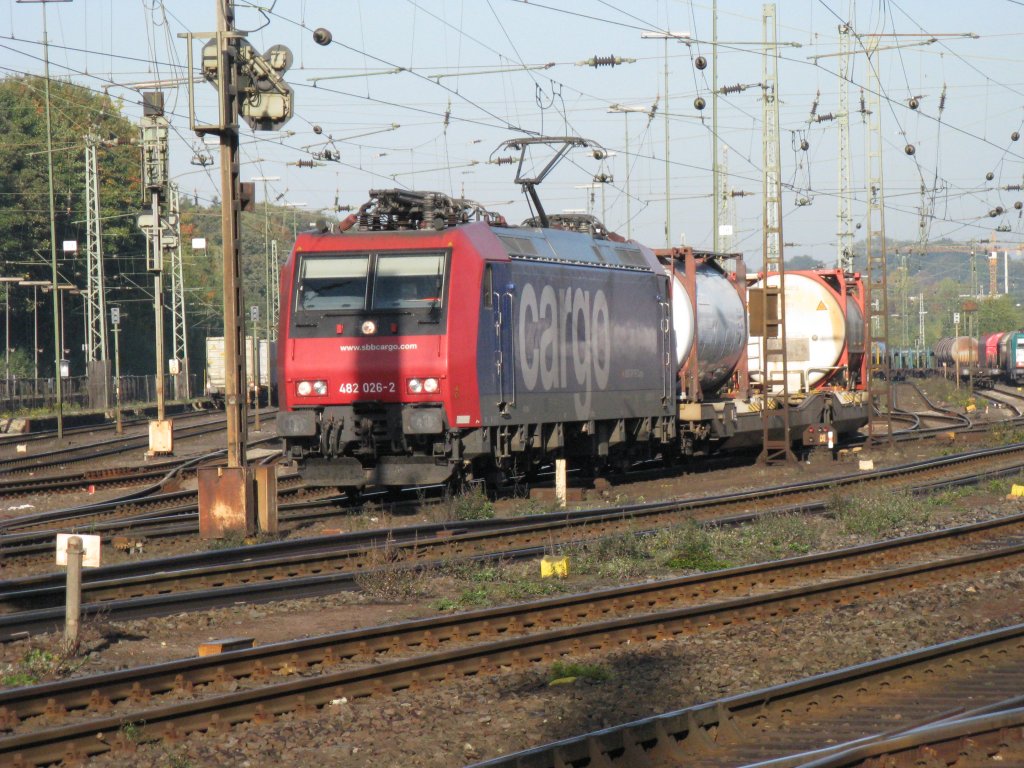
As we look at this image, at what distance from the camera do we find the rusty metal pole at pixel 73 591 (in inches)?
375

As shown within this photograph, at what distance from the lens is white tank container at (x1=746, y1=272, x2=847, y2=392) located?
28.9 m

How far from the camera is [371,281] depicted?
695 inches

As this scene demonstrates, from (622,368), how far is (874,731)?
14123mm

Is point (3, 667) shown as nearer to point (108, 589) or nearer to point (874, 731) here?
point (108, 589)

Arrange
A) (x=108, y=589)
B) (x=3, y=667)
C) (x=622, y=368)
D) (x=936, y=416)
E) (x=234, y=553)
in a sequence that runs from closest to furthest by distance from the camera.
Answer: (x=3, y=667) → (x=108, y=589) → (x=234, y=553) → (x=622, y=368) → (x=936, y=416)

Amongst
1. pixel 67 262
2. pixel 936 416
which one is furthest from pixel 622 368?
pixel 67 262

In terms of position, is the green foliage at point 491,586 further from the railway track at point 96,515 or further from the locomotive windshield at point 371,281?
the locomotive windshield at point 371,281

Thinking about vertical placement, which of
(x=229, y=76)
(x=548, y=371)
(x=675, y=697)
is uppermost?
(x=229, y=76)

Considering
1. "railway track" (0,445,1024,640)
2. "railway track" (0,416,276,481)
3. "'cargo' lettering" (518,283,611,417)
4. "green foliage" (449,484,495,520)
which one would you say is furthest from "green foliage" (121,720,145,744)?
"railway track" (0,416,276,481)

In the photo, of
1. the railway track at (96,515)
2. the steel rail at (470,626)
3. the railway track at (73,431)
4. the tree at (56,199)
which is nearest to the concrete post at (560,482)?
the railway track at (96,515)

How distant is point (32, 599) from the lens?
11.3 meters

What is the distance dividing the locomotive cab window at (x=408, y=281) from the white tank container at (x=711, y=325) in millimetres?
7151

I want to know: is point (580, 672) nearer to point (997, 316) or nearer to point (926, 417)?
point (926, 417)

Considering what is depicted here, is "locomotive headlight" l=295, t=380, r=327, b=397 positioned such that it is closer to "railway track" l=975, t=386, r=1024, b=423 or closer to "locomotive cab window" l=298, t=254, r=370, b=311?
"locomotive cab window" l=298, t=254, r=370, b=311
